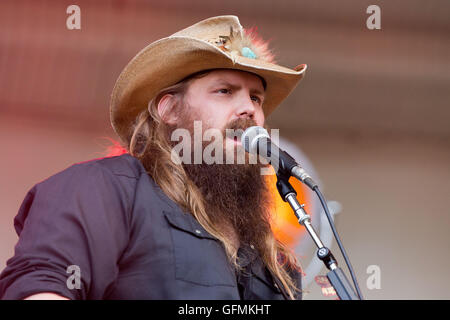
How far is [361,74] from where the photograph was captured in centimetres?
373

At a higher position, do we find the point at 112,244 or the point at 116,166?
the point at 116,166

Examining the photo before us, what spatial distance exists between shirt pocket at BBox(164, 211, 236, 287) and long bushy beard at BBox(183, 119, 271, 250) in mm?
172

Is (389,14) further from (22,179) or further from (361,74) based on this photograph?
(22,179)

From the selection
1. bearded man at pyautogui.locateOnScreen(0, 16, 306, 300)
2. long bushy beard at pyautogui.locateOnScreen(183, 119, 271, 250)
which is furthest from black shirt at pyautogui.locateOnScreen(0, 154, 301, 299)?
long bushy beard at pyautogui.locateOnScreen(183, 119, 271, 250)

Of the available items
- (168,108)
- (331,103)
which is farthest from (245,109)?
(331,103)

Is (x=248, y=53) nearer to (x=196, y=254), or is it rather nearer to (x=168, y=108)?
(x=168, y=108)

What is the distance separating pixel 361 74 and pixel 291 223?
1.23m

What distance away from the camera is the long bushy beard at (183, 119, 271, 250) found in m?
1.78

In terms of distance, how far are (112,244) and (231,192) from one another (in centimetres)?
57

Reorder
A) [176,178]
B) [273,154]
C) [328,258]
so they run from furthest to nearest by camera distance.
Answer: [176,178]
[273,154]
[328,258]

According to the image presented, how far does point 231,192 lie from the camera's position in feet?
5.93
